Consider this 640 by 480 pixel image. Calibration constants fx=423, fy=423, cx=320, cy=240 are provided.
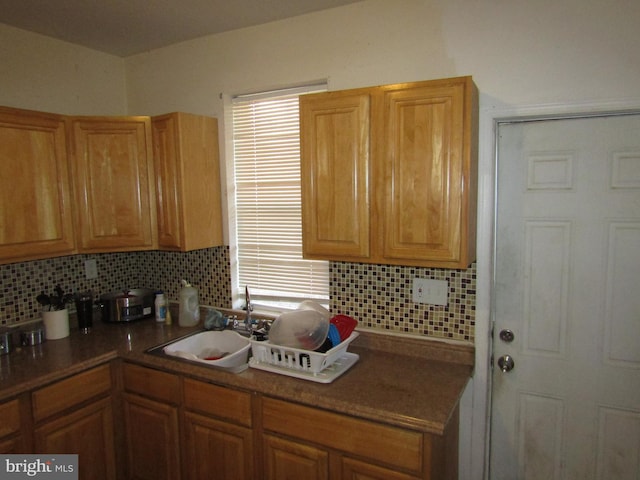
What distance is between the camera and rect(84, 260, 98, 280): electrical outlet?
269 cm

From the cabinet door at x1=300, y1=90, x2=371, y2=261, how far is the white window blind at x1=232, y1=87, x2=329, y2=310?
1.60ft

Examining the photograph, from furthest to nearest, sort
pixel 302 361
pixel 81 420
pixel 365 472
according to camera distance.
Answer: pixel 81 420 → pixel 302 361 → pixel 365 472

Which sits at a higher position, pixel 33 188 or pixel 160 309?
pixel 33 188

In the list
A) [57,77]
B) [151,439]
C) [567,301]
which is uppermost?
[57,77]

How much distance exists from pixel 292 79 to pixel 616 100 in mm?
1497

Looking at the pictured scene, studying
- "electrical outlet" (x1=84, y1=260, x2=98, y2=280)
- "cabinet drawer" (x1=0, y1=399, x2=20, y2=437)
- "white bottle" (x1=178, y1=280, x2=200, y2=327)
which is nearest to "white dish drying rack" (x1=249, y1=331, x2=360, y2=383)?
"white bottle" (x1=178, y1=280, x2=200, y2=327)

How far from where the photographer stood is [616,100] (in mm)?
1647

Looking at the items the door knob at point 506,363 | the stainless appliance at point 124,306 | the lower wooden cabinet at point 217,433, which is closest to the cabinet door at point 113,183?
the stainless appliance at point 124,306

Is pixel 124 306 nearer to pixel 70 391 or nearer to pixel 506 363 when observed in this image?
pixel 70 391

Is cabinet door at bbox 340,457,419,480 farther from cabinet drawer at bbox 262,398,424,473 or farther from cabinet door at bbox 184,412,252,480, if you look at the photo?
cabinet door at bbox 184,412,252,480

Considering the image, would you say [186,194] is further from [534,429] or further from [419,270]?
[534,429]

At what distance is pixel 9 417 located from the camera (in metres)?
1.78

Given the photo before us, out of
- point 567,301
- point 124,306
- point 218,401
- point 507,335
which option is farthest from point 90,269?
point 567,301

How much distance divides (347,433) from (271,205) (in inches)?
54.2
